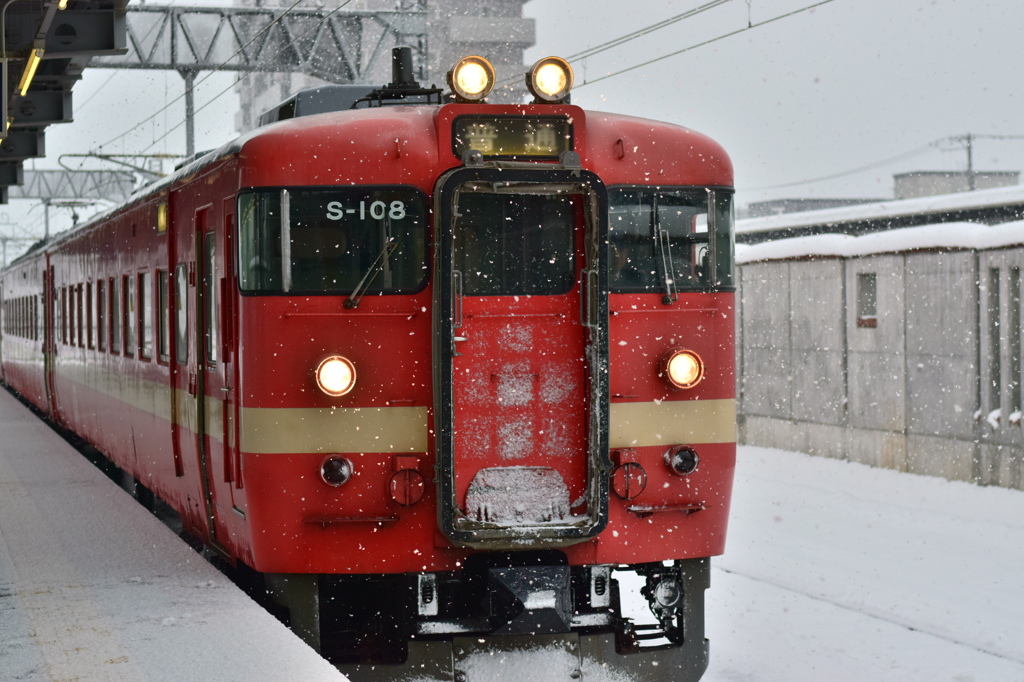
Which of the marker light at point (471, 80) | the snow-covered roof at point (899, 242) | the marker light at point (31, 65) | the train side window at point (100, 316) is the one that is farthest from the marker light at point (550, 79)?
the snow-covered roof at point (899, 242)

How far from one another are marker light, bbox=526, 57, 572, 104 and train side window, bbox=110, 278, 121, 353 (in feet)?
18.5

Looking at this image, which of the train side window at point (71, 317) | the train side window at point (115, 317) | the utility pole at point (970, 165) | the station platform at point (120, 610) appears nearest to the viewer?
the station platform at point (120, 610)

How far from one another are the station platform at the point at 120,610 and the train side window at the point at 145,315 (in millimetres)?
1101

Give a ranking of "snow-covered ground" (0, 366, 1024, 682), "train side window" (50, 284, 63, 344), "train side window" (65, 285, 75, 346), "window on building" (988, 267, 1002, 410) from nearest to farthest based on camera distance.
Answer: "snow-covered ground" (0, 366, 1024, 682) → "window on building" (988, 267, 1002, 410) → "train side window" (65, 285, 75, 346) → "train side window" (50, 284, 63, 344)

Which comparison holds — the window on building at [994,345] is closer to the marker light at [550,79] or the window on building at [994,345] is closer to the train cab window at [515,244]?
the marker light at [550,79]

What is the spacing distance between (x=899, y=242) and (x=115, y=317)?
28.0 ft

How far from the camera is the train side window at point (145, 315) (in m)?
9.29

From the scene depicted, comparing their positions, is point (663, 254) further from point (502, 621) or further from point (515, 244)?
point (502, 621)

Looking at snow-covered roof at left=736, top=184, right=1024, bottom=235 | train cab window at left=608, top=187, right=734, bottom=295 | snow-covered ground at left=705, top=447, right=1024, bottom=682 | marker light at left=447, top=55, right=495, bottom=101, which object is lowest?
snow-covered ground at left=705, top=447, right=1024, bottom=682

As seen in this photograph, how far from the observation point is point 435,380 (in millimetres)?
6238

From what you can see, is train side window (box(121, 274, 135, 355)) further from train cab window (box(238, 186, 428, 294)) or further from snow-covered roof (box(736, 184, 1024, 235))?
snow-covered roof (box(736, 184, 1024, 235))

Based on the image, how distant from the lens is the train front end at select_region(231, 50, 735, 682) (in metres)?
6.21

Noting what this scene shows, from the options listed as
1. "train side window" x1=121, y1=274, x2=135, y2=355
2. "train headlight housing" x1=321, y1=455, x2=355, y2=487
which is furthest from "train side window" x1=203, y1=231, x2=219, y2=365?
"train side window" x1=121, y1=274, x2=135, y2=355

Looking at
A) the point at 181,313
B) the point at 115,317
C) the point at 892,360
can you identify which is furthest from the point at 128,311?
the point at 892,360
